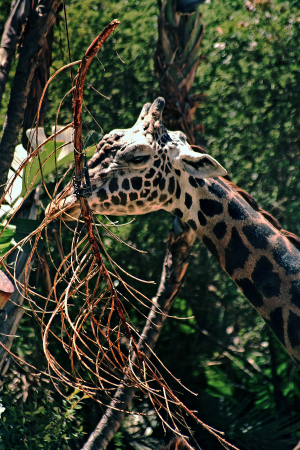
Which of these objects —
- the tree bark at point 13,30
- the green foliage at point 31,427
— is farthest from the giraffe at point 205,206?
the tree bark at point 13,30

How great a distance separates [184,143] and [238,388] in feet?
10.3

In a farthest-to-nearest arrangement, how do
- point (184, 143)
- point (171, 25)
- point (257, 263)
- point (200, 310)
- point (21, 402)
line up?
point (200, 310)
point (21, 402)
point (171, 25)
point (184, 143)
point (257, 263)

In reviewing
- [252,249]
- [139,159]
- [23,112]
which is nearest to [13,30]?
[23,112]

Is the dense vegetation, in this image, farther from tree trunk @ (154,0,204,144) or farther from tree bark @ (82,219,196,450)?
tree trunk @ (154,0,204,144)

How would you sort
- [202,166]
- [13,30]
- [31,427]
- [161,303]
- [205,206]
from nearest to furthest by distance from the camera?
1. [202,166]
2. [205,206]
3. [31,427]
4. [13,30]
5. [161,303]

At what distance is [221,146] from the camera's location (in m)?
4.74

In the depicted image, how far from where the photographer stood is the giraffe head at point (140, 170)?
1.99 meters

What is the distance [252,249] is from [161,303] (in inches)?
65.5

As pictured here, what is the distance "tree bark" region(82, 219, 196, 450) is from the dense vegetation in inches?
35.6

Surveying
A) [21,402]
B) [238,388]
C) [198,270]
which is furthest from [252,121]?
[21,402]

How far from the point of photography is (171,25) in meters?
3.35

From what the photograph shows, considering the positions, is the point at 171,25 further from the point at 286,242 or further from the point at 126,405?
the point at 126,405

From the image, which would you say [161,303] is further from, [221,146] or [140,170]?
[221,146]

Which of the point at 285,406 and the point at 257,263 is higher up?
the point at 257,263
